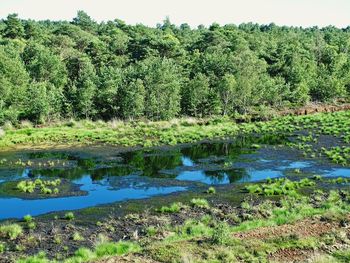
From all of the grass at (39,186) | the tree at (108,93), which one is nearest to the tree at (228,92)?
the tree at (108,93)

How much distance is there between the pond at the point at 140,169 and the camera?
35250 millimetres

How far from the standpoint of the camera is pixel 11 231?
26500 mm

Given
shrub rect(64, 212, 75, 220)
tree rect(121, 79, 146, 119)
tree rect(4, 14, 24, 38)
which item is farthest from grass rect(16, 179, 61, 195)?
tree rect(4, 14, 24, 38)

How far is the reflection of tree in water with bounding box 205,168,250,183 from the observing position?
41969 mm

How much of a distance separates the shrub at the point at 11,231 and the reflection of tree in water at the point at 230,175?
64.8ft

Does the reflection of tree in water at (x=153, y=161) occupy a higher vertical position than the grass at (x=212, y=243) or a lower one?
lower

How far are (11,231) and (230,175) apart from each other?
23.0 metres

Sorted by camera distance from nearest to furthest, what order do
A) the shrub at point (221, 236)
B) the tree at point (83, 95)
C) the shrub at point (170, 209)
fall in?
the shrub at point (221, 236) → the shrub at point (170, 209) → the tree at point (83, 95)

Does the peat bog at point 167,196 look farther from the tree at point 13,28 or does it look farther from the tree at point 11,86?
the tree at point 13,28

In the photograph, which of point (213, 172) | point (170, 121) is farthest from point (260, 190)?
point (170, 121)

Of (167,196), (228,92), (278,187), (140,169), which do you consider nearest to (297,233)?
(167,196)

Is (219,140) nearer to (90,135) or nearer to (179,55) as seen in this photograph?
(90,135)

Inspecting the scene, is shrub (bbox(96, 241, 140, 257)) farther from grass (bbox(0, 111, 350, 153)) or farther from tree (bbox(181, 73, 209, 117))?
tree (bbox(181, 73, 209, 117))

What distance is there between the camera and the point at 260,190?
36.3 meters
